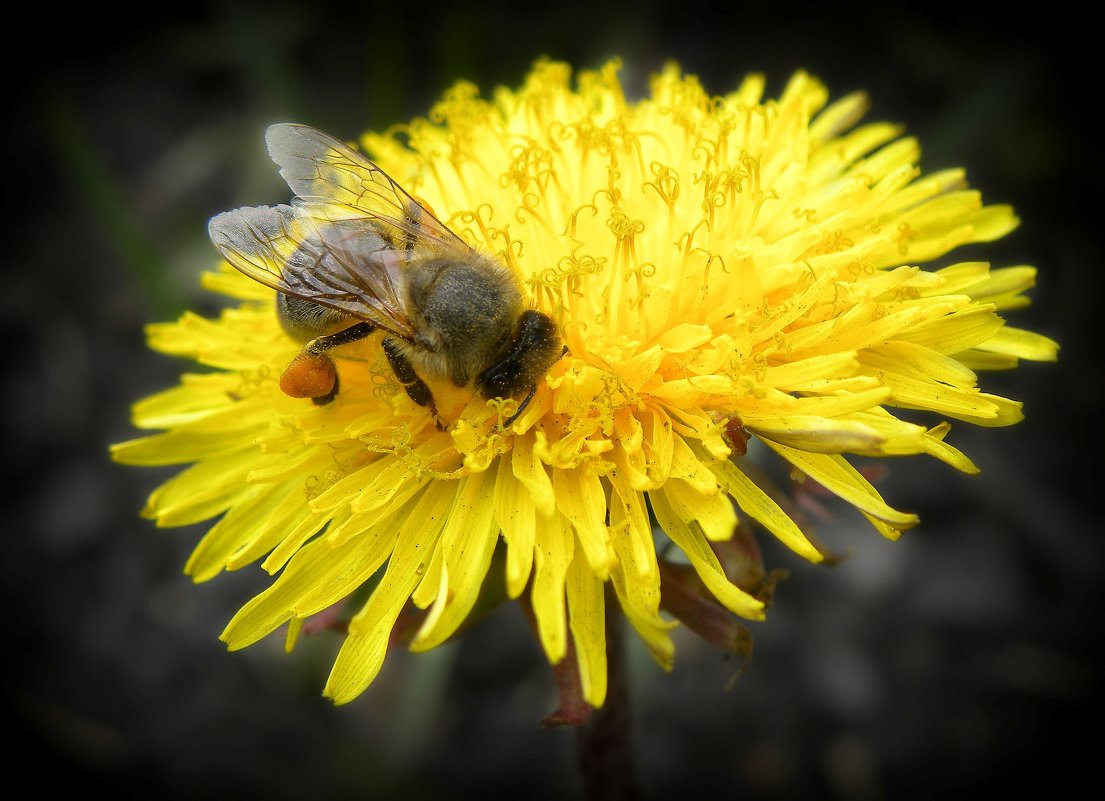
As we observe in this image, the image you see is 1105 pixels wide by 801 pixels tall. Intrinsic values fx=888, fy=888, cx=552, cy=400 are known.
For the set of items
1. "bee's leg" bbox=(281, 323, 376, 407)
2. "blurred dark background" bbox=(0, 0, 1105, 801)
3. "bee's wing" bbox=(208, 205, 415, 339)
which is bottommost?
"blurred dark background" bbox=(0, 0, 1105, 801)

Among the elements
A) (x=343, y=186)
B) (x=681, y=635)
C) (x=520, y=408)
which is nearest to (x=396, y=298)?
(x=520, y=408)

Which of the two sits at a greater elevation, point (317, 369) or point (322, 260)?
point (322, 260)

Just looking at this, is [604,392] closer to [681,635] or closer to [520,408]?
[520,408]

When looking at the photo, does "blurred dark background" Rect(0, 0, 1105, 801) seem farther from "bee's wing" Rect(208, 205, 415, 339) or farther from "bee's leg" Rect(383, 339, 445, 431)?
"bee's wing" Rect(208, 205, 415, 339)

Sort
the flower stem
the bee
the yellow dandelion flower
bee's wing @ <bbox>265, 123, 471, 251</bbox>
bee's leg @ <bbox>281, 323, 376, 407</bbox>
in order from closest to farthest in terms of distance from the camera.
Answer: the yellow dandelion flower → the bee → bee's leg @ <bbox>281, 323, 376, 407</bbox> → bee's wing @ <bbox>265, 123, 471, 251</bbox> → the flower stem

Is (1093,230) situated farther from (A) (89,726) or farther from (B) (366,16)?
(A) (89,726)

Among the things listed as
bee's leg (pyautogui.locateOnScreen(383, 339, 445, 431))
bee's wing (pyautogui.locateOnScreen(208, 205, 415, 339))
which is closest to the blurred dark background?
bee's leg (pyautogui.locateOnScreen(383, 339, 445, 431))

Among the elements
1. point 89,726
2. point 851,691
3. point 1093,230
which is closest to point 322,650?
point 89,726
